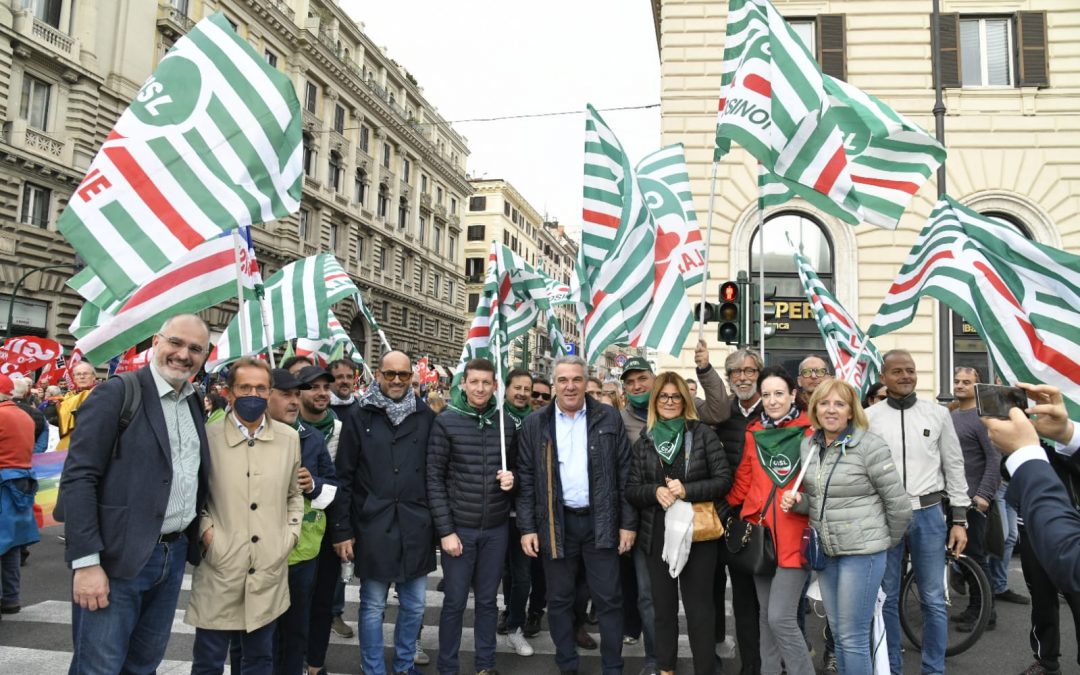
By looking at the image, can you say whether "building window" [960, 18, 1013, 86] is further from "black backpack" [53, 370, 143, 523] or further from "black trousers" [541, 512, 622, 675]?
"black backpack" [53, 370, 143, 523]

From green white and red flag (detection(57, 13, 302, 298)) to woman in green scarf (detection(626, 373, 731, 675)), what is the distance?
2822mm

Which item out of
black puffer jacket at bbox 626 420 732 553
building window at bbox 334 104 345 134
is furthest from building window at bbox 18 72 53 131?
black puffer jacket at bbox 626 420 732 553

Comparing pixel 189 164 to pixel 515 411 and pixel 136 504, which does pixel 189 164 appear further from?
pixel 515 411

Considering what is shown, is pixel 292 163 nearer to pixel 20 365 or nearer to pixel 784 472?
pixel 784 472

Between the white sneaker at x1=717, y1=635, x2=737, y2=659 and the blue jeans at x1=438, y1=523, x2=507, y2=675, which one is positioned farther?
the white sneaker at x1=717, y1=635, x2=737, y2=659

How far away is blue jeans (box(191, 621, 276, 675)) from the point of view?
358 cm

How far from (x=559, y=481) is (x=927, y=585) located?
8.38 feet

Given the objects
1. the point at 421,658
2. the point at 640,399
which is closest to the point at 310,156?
the point at 640,399

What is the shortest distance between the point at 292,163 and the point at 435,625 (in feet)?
13.1

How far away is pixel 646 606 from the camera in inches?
190

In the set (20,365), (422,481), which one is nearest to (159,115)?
(422,481)

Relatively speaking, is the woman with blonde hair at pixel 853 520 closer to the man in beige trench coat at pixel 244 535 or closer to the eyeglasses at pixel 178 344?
the man in beige trench coat at pixel 244 535

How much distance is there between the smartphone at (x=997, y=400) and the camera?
2.00 meters

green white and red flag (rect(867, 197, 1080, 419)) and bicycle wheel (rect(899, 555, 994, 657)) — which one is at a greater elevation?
green white and red flag (rect(867, 197, 1080, 419))
